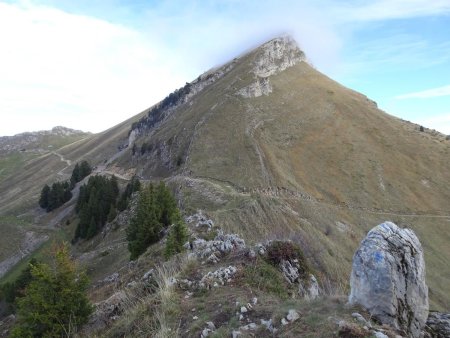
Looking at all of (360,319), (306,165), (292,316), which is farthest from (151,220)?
(306,165)

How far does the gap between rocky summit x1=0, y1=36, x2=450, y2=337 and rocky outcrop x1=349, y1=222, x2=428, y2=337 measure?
0.10 feet

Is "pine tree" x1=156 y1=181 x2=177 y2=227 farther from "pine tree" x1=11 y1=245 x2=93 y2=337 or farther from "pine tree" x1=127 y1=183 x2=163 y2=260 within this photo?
"pine tree" x1=11 y1=245 x2=93 y2=337

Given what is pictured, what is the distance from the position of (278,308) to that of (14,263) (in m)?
79.3

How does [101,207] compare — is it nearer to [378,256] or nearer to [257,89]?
[257,89]

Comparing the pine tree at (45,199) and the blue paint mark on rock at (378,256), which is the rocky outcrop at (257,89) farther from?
the blue paint mark on rock at (378,256)

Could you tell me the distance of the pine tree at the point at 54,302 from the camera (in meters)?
17.1

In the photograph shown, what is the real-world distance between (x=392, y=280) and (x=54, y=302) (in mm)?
14792

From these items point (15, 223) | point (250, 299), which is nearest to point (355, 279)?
point (250, 299)

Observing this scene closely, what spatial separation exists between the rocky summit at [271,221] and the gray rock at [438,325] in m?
0.05

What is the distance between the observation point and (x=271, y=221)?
48000mm

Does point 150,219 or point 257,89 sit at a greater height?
point 257,89

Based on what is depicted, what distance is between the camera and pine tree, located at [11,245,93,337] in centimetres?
1711

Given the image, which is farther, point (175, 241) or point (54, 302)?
point (175, 241)

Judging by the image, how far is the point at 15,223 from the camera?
92.4m
